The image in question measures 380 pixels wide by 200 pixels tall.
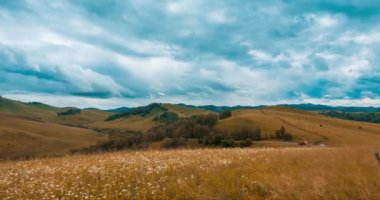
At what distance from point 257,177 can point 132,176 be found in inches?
170

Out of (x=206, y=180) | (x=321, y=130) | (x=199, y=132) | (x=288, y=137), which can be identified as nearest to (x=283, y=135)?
(x=288, y=137)

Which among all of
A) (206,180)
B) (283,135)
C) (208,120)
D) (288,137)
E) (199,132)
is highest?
(206,180)

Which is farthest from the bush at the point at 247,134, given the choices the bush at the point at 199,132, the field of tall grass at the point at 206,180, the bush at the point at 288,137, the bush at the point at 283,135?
the field of tall grass at the point at 206,180

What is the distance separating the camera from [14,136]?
595 ft

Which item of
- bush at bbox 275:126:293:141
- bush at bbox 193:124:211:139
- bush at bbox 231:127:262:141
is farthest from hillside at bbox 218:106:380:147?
bush at bbox 193:124:211:139

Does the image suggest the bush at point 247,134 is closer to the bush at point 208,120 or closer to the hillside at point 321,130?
the hillside at point 321,130

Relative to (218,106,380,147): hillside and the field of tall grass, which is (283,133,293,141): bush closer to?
(218,106,380,147): hillside

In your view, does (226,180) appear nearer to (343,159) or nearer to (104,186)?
(104,186)

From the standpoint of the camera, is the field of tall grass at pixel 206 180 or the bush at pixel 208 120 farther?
the bush at pixel 208 120

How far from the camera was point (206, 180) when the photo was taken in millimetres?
10492

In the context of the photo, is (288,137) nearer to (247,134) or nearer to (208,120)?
(247,134)

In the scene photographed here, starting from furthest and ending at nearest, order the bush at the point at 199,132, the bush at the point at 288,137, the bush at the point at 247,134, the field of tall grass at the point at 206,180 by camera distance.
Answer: the bush at the point at 247,134 → the bush at the point at 288,137 → the bush at the point at 199,132 → the field of tall grass at the point at 206,180

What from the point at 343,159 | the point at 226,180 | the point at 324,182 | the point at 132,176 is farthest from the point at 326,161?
the point at 132,176

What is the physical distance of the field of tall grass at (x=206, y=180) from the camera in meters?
9.30
